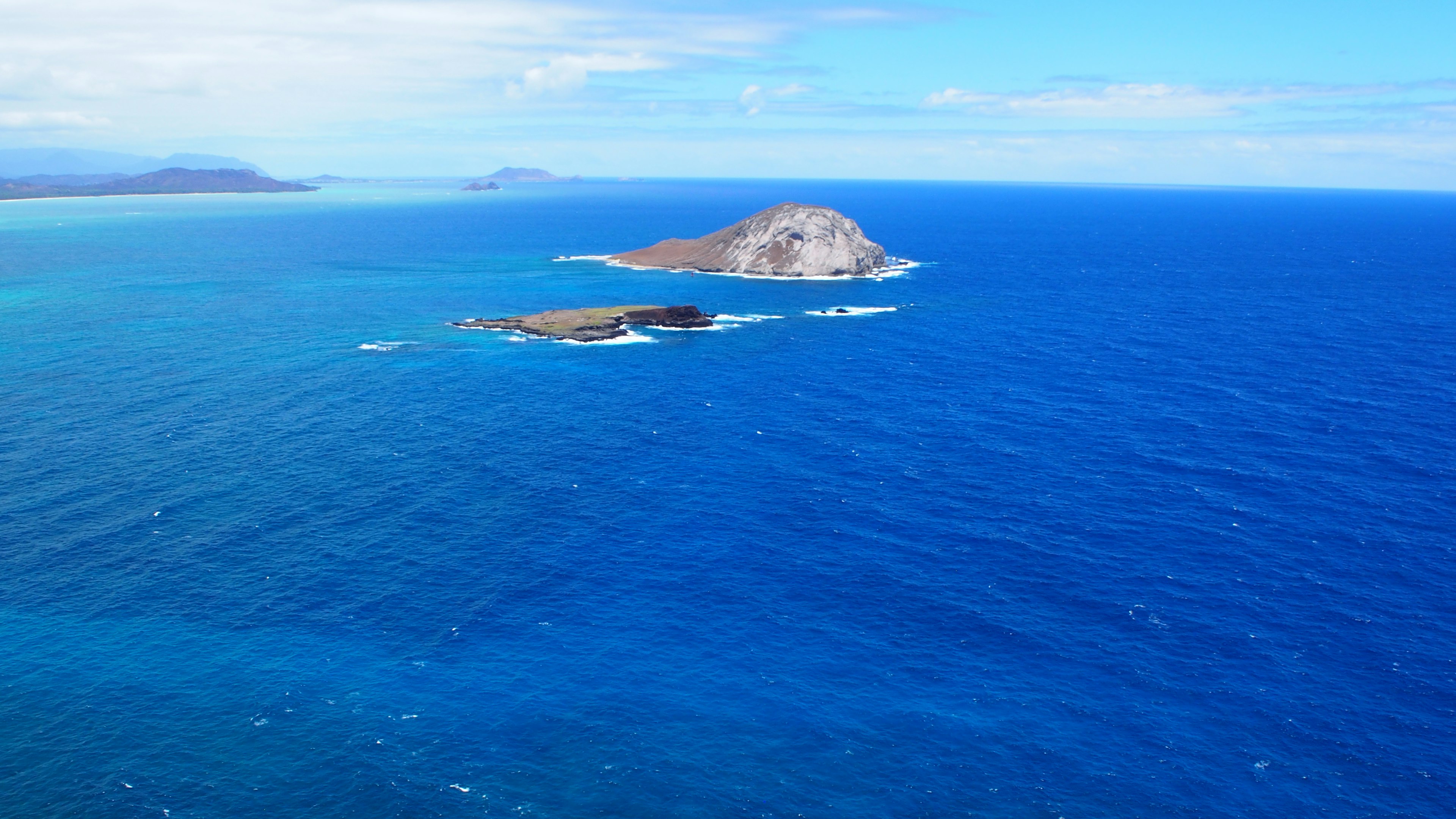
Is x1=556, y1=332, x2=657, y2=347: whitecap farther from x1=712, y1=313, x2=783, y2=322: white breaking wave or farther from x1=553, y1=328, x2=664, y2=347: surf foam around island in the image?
x1=712, y1=313, x2=783, y2=322: white breaking wave

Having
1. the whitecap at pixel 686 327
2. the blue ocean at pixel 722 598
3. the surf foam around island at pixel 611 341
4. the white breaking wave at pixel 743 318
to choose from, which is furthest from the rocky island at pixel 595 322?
the blue ocean at pixel 722 598

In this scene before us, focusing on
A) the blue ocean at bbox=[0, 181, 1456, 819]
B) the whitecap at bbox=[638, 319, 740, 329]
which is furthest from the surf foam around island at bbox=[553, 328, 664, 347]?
the blue ocean at bbox=[0, 181, 1456, 819]

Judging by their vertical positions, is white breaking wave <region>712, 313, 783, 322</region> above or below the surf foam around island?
above

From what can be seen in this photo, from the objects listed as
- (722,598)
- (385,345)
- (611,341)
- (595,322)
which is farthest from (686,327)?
(722,598)

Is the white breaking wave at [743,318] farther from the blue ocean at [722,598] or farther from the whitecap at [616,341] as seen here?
the blue ocean at [722,598]

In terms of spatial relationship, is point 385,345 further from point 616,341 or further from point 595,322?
point 616,341

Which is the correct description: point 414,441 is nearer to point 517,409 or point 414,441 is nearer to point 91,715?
point 517,409
